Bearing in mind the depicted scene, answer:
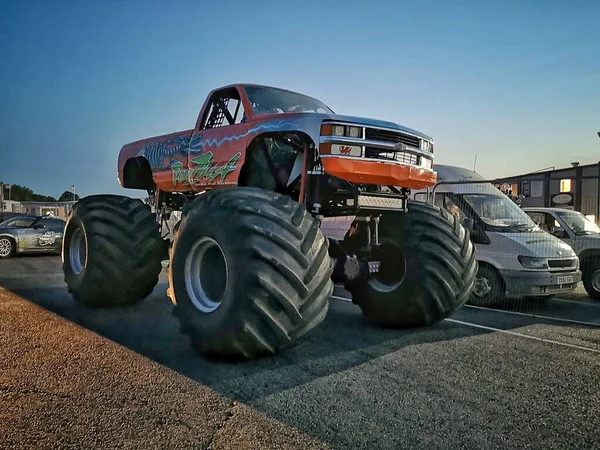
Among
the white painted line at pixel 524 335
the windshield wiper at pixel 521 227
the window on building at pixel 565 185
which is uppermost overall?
the window on building at pixel 565 185

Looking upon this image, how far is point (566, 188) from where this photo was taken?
1566 centimetres

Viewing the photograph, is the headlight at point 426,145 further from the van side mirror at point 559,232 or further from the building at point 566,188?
the building at point 566,188

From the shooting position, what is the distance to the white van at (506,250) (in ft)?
27.4

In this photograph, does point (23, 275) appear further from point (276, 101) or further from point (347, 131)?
point (347, 131)

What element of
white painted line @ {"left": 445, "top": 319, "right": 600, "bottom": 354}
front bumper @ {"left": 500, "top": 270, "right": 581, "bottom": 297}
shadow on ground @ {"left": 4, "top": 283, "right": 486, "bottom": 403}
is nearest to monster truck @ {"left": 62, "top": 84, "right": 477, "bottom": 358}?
shadow on ground @ {"left": 4, "top": 283, "right": 486, "bottom": 403}

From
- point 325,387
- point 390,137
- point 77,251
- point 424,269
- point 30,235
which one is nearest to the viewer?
point 325,387

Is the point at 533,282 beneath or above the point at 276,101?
beneath

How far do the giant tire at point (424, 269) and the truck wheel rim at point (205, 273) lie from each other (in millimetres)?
2001

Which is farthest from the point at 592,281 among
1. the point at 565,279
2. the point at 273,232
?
the point at 273,232

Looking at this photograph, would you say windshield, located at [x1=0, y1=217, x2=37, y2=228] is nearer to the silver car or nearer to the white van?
the silver car

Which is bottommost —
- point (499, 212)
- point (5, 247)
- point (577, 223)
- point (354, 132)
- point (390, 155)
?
point (5, 247)

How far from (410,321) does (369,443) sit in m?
3.02

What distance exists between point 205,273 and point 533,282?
5.78 metres

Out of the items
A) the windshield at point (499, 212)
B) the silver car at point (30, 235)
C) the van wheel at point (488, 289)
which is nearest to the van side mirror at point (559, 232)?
the windshield at point (499, 212)
